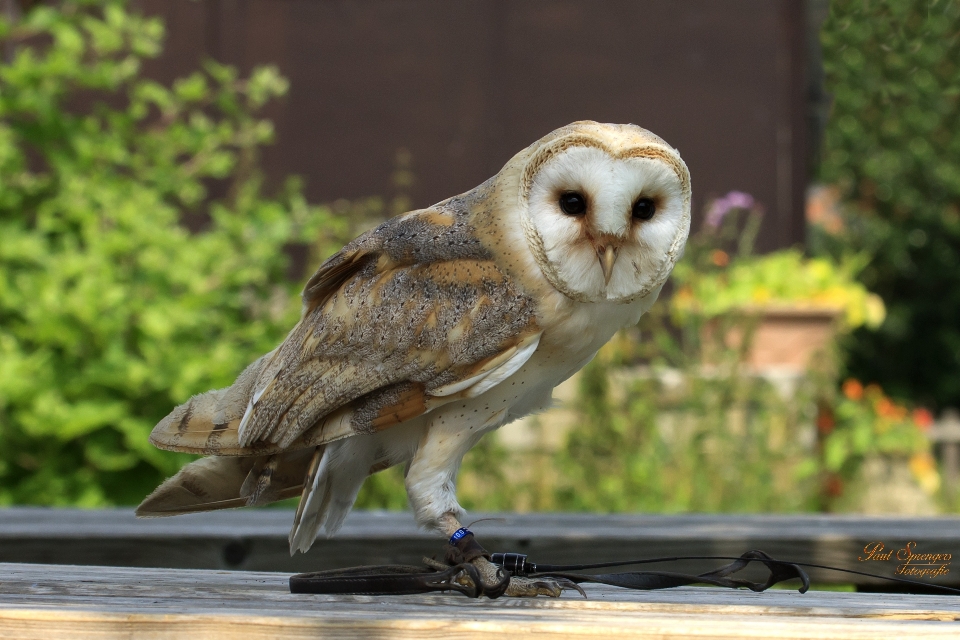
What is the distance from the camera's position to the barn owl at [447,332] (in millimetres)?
1597

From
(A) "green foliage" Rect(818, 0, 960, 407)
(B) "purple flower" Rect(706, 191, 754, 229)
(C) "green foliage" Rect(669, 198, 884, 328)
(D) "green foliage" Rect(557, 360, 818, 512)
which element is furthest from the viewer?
(A) "green foliage" Rect(818, 0, 960, 407)

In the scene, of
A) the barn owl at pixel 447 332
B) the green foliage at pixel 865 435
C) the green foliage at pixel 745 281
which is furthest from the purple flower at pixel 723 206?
the barn owl at pixel 447 332

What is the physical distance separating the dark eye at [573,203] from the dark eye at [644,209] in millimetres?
87

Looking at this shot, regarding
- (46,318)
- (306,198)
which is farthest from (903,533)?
(306,198)

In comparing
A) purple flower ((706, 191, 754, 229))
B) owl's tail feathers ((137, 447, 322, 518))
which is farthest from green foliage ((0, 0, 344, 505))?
purple flower ((706, 191, 754, 229))

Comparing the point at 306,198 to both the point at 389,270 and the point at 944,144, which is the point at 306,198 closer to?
the point at 389,270

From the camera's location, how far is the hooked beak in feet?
5.11

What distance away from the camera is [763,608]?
1.43 metres

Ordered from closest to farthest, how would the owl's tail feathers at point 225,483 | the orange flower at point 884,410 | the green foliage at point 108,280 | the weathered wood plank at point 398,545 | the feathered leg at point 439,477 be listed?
the feathered leg at point 439,477 < the owl's tail feathers at point 225,483 < the weathered wood plank at point 398,545 < the green foliage at point 108,280 < the orange flower at point 884,410

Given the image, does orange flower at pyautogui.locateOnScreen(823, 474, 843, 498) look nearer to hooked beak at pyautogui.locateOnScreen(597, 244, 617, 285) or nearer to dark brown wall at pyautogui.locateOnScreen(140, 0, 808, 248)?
dark brown wall at pyautogui.locateOnScreen(140, 0, 808, 248)

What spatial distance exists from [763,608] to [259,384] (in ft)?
3.29

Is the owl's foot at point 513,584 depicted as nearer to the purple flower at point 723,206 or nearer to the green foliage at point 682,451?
the green foliage at point 682,451

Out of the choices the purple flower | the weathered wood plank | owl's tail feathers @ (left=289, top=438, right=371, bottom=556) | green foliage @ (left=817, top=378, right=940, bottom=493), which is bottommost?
green foliage @ (left=817, top=378, right=940, bottom=493)

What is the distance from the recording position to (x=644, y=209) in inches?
63.7
